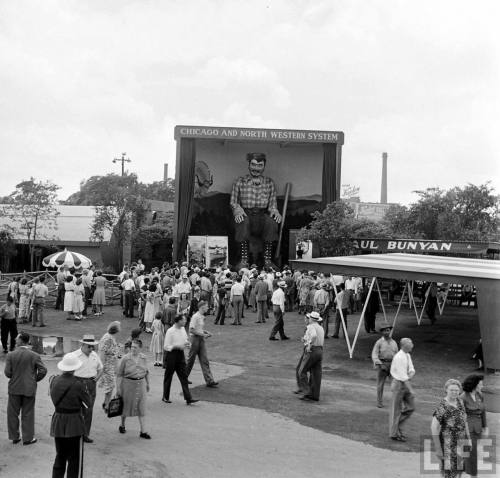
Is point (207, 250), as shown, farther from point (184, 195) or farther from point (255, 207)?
point (255, 207)

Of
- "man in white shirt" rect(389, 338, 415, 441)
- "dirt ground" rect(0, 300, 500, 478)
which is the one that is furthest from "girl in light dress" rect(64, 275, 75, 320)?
"man in white shirt" rect(389, 338, 415, 441)

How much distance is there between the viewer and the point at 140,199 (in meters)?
38.5

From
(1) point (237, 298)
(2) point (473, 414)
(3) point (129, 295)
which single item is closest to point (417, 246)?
(1) point (237, 298)

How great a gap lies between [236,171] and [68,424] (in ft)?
110

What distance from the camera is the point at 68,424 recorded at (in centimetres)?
628

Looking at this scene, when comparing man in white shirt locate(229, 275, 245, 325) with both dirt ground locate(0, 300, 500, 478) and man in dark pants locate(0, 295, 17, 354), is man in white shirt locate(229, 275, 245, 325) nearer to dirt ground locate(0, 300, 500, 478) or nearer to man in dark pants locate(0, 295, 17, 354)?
dirt ground locate(0, 300, 500, 478)

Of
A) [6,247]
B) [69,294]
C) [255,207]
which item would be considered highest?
[255,207]

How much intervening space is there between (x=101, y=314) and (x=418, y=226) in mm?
22262

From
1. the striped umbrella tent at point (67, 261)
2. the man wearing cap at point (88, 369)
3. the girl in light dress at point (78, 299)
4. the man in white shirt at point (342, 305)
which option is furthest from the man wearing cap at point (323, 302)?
the striped umbrella tent at point (67, 261)

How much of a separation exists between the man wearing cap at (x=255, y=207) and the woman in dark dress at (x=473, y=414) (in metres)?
30.9

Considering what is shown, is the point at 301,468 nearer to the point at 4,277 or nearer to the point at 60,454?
the point at 60,454

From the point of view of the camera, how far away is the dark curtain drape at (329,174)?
3722 cm

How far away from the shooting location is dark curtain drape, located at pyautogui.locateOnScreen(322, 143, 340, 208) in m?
37.2

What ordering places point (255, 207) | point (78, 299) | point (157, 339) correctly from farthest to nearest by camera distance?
point (255, 207) → point (78, 299) → point (157, 339)
